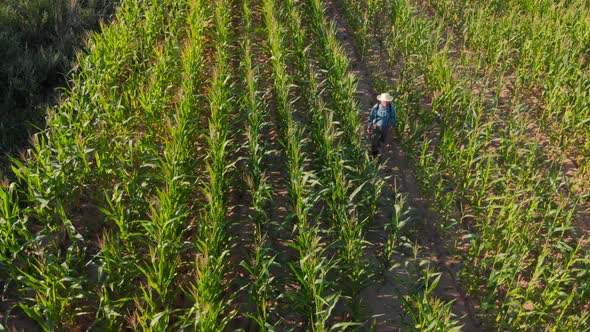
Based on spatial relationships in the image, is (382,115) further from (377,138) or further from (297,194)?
(297,194)

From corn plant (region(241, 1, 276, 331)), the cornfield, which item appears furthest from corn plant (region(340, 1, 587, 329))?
corn plant (region(241, 1, 276, 331))

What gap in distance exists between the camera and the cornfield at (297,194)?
424cm

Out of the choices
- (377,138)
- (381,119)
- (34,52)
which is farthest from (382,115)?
(34,52)

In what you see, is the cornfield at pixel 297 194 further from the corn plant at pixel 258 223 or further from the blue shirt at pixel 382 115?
the blue shirt at pixel 382 115

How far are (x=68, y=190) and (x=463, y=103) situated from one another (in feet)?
18.7

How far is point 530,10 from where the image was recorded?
981cm

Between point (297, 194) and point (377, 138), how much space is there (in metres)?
2.13

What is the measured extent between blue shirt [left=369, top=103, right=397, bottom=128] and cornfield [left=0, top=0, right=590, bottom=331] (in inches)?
11.4

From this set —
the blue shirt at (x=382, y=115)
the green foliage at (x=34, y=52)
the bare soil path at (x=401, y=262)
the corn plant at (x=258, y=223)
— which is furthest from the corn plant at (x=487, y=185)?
the green foliage at (x=34, y=52)

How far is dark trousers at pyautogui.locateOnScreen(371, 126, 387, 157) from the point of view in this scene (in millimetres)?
6438

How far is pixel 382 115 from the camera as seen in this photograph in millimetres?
6371

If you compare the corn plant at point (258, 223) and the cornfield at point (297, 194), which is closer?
the corn plant at point (258, 223)

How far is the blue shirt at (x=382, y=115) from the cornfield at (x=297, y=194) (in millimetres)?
289

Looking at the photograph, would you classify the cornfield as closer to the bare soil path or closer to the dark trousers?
the bare soil path
